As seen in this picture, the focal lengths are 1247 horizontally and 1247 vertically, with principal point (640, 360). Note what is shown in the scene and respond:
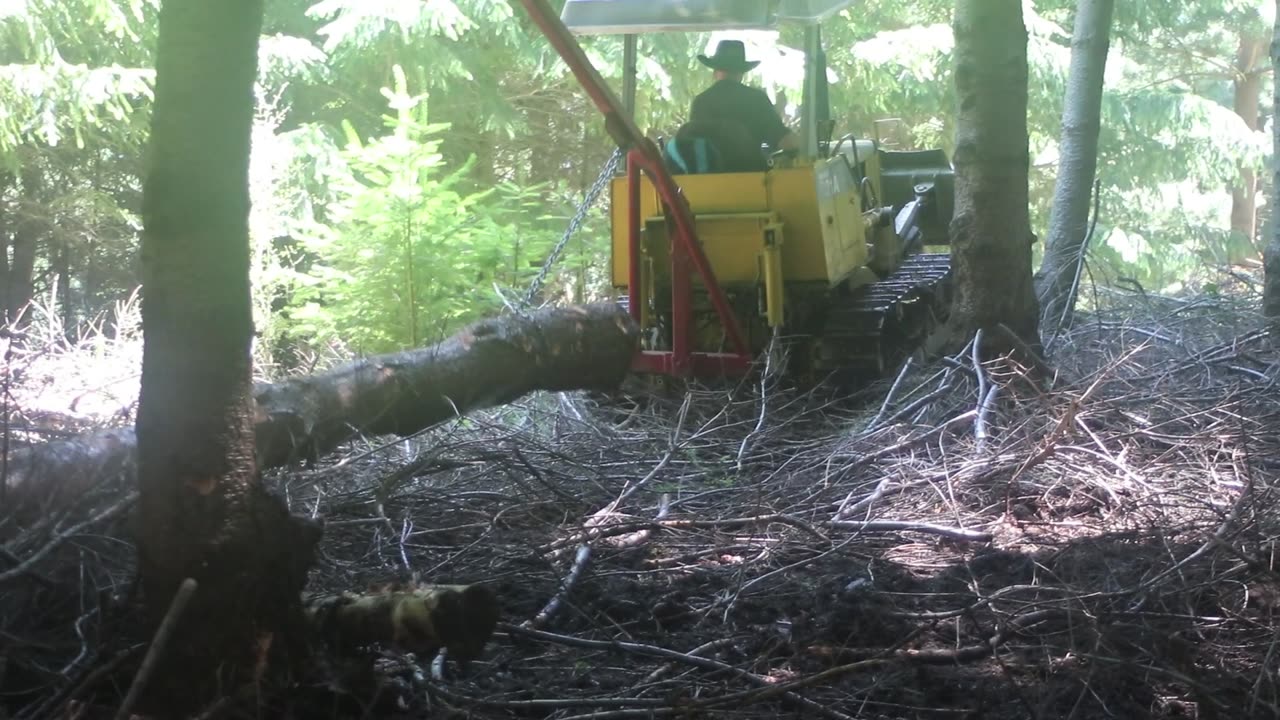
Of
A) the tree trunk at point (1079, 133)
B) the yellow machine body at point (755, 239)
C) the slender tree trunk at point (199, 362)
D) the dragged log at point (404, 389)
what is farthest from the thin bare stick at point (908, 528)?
the tree trunk at point (1079, 133)

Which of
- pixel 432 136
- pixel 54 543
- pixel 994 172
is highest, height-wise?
pixel 432 136

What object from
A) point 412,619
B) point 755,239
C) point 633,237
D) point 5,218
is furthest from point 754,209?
point 5,218

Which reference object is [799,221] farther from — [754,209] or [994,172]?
[994,172]

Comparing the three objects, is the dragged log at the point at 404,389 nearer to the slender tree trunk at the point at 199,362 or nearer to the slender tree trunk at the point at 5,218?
the slender tree trunk at the point at 199,362

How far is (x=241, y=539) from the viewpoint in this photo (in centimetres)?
297

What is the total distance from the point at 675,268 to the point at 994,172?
188 centimetres

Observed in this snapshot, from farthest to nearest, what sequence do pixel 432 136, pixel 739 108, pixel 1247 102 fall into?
pixel 1247 102
pixel 432 136
pixel 739 108

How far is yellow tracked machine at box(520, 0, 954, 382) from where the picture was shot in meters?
7.46

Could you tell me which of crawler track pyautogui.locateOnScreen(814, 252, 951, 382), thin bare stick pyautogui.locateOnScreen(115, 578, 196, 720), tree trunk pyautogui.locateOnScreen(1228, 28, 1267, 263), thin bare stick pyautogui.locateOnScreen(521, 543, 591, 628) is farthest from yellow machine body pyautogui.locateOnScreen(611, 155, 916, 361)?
tree trunk pyautogui.locateOnScreen(1228, 28, 1267, 263)

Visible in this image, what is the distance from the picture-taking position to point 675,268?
24.1ft

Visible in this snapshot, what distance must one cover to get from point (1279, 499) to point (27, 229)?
11994mm

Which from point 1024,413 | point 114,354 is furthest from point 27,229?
point 1024,413

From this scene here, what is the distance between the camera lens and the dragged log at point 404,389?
4.02 meters

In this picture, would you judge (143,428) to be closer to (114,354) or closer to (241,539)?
(241,539)
